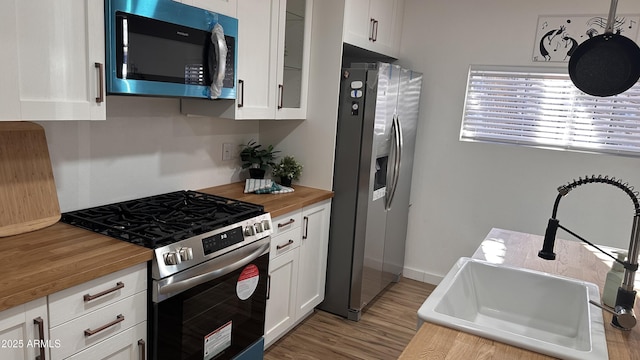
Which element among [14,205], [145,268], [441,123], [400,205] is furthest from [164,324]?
[441,123]

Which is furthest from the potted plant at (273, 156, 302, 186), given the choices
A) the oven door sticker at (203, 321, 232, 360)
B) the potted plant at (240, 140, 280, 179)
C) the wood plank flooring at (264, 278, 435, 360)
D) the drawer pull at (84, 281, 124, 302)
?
the drawer pull at (84, 281, 124, 302)

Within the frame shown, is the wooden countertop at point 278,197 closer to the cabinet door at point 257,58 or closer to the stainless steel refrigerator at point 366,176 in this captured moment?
the stainless steel refrigerator at point 366,176

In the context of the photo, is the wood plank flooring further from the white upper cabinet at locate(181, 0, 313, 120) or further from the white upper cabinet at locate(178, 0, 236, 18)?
the white upper cabinet at locate(178, 0, 236, 18)

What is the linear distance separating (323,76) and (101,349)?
209 cm

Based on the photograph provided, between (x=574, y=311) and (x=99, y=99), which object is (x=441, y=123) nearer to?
(x=574, y=311)

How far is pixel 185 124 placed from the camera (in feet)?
8.83

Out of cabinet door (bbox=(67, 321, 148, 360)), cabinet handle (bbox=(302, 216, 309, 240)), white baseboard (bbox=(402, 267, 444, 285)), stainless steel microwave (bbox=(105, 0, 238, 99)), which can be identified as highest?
stainless steel microwave (bbox=(105, 0, 238, 99))

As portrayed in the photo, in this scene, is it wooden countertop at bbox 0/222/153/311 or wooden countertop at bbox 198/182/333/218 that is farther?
wooden countertop at bbox 198/182/333/218

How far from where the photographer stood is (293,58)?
3.01 m

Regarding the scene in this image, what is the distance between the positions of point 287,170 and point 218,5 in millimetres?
1192

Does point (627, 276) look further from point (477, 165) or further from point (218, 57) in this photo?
point (477, 165)

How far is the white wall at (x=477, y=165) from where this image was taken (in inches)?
130

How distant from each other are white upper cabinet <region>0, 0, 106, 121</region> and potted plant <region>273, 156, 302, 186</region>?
145 cm

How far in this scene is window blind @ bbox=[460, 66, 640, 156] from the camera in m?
3.21
